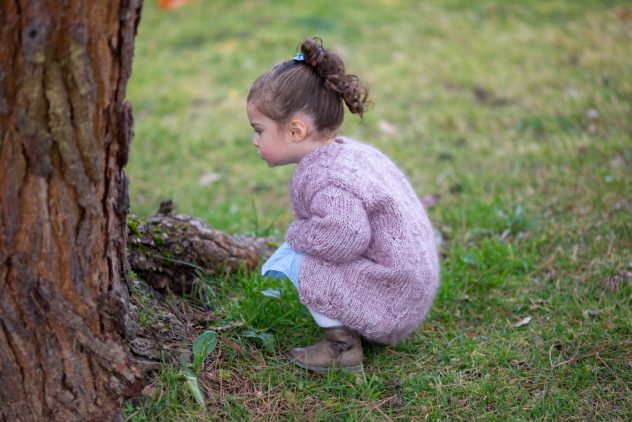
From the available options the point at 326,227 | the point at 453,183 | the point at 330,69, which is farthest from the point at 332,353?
the point at 453,183

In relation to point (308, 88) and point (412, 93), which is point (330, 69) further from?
point (412, 93)

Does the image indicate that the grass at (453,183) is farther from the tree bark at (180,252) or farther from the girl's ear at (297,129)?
the girl's ear at (297,129)

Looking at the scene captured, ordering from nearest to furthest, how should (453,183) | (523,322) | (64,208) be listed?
(64,208) → (523,322) → (453,183)

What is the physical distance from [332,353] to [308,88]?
102 cm

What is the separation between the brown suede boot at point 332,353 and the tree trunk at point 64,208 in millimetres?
681

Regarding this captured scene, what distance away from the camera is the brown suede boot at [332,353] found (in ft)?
8.74

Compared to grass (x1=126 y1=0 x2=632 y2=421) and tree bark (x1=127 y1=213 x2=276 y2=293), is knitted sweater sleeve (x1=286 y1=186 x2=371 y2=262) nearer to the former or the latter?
grass (x1=126 y1=0 x2=632 y2=421)

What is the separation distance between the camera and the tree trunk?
1.80 m

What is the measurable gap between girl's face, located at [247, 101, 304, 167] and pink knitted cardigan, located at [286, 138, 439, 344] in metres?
0.07

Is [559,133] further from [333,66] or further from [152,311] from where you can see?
[152,311]

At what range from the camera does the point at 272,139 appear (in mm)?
2672

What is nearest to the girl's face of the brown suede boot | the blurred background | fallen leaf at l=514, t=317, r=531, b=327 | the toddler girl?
the toddler girl

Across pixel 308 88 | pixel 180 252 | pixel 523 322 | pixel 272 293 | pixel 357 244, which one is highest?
pixel 308 88

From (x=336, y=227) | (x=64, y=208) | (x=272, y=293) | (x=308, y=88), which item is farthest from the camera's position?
(x=272, y=293)
